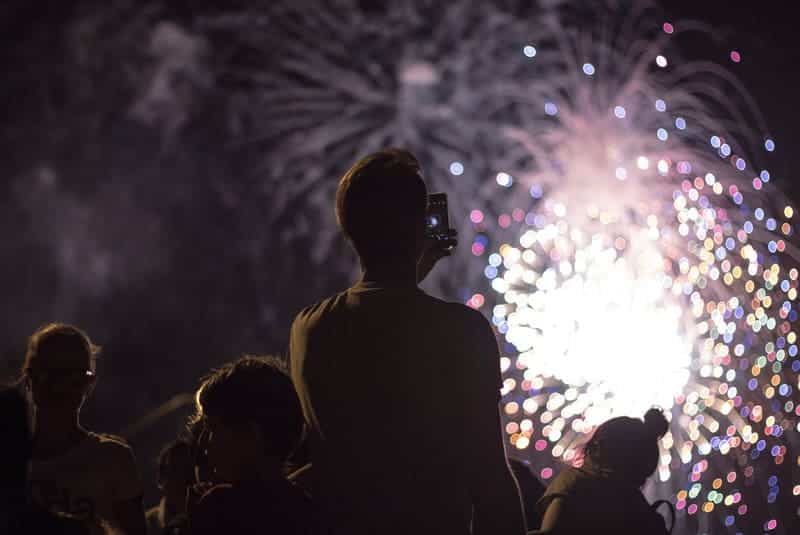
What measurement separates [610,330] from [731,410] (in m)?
2.01

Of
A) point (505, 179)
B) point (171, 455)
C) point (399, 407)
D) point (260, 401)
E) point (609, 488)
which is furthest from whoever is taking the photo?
point (505, 179)

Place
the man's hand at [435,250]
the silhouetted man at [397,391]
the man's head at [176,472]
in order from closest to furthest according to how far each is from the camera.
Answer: the silhouetted man at [397,391]
the man's hand at [435,250]
the man's head at [176,472]

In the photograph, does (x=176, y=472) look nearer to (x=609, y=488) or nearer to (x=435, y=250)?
(x=609, y=488)

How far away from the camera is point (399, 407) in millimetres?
2744

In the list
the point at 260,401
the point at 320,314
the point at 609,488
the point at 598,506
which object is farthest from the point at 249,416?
the point at 609,488

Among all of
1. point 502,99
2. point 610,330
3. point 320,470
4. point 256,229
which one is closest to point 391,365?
point 320,470

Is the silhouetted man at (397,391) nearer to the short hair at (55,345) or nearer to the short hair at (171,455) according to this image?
the short hair at (55,345)

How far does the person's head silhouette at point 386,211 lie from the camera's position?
→ 112 inches

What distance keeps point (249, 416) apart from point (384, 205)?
0.65 meters

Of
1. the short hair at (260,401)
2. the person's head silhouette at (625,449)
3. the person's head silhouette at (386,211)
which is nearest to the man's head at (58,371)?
the short hair at (260,401)

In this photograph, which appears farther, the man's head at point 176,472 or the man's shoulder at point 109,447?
the man's head at point 176,472

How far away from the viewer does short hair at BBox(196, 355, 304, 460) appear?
116 inches

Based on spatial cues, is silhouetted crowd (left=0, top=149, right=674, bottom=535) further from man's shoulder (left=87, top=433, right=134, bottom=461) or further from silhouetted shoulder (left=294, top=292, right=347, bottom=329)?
man's shoulder (left=87, top=433, right=134, bottom=461)

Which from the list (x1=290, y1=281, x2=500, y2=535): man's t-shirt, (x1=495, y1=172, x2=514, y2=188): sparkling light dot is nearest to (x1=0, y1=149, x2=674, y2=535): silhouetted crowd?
(x1=290, y1=281, x2=500, y2=535): man's t-shirt
